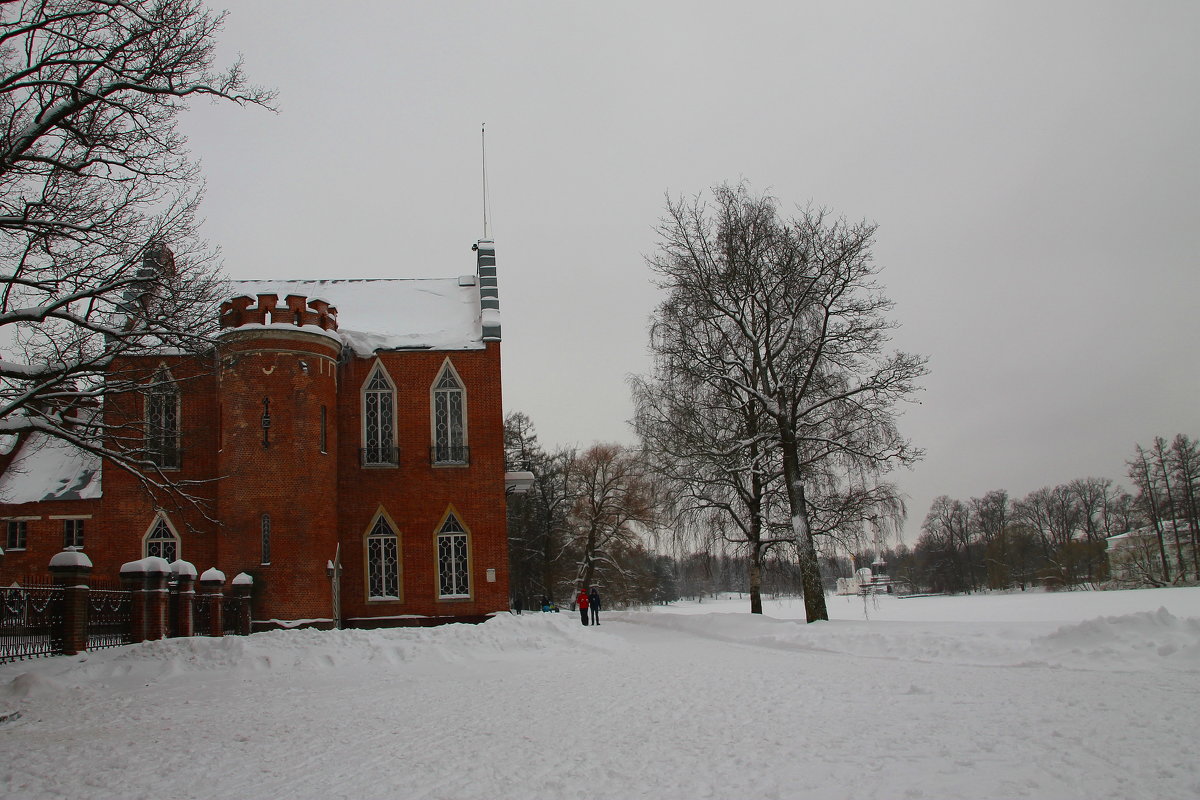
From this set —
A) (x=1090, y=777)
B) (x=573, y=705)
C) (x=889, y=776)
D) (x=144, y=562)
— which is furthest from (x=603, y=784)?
(x=144, y=562)

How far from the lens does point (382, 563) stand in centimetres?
2695

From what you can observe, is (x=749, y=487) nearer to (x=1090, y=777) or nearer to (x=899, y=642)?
(x=899, y=642)

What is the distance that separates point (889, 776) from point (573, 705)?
5.30 meters

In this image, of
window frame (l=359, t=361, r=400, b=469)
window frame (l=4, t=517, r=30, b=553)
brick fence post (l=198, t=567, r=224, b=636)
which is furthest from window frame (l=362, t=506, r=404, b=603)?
window frame (l=4, t=517, r=30, b=553)

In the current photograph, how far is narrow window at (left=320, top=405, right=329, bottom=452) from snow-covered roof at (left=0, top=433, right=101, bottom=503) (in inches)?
273

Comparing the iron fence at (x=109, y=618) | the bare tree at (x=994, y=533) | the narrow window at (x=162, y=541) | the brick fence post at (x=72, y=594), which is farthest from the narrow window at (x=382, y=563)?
the bare tree at (x=994, y=533)

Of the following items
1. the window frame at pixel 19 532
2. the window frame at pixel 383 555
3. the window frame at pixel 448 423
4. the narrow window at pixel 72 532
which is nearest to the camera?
the narrow window at pixel 72 532

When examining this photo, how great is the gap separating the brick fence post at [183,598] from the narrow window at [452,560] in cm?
846

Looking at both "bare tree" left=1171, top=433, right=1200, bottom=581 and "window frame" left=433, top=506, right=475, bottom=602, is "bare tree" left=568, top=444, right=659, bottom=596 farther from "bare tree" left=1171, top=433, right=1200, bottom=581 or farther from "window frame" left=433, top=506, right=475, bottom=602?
"bare tree" left=1171, top=433, right=1200, bottom=581

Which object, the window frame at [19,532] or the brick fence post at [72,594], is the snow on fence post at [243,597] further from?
the window frame at [19,532]

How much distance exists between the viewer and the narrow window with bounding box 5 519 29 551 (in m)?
26.4

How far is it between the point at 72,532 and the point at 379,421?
9321mm

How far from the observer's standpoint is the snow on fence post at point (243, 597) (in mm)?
22547

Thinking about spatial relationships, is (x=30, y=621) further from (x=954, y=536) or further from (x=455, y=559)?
(x=954, y=536)
